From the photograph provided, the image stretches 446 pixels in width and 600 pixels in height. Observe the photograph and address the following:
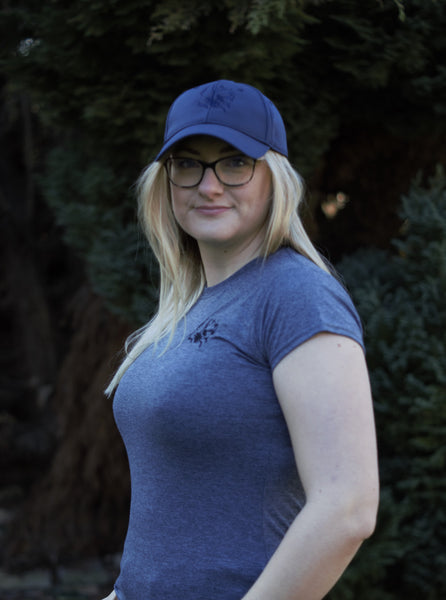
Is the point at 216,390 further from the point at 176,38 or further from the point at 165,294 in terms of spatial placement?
the point at 176,38

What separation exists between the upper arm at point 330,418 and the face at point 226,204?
38 centimetres

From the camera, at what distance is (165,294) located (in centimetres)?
170

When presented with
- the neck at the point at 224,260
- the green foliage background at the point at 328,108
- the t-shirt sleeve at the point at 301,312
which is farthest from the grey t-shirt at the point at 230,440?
the green foliage background at the point at 328,108

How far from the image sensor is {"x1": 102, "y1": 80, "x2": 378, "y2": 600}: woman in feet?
3.35

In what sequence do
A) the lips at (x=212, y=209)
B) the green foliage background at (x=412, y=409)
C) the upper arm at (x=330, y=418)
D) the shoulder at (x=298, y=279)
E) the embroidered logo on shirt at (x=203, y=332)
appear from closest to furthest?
the upper arm at (x=330, y=418) < the shoulder at (x=298, y=279) < the embroidered logo on shirt at (x=203, y=332) < the lips at (x=212, y=209) < the green foliage background at (x=412, y=409)

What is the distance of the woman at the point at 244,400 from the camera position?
1.02 metres

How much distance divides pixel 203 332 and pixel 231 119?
0.44m

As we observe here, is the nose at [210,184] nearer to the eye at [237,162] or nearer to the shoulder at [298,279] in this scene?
the eye at [237,162]

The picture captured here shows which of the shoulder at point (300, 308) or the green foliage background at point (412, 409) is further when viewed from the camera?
the green foliage background at point (412, 409)

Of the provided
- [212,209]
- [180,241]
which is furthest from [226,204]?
[180,241]

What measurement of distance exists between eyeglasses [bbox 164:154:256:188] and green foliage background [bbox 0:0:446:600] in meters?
1.30

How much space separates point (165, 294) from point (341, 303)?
676 mm

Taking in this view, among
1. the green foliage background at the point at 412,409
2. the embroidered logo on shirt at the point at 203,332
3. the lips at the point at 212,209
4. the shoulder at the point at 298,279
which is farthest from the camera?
the green foliage background at the point at 412,409

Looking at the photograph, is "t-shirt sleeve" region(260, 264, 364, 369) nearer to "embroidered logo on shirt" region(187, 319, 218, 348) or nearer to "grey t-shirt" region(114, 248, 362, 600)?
"grey t-shirt" region(114, 248, 362, 600)
